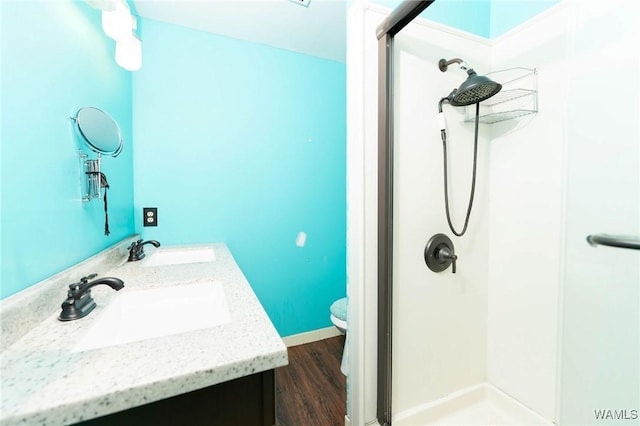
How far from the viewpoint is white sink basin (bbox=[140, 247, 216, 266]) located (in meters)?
1.47

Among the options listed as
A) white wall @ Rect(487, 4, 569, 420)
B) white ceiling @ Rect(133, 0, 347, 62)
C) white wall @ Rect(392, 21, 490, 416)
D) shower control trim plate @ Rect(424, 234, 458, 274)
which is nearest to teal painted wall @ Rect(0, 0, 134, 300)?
white ceiling @ Rect(133, 0, 347, 62)

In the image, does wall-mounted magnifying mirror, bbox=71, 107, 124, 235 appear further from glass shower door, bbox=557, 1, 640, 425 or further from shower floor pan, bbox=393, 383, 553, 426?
glass shower door, bbox=557, 1, 640, 425

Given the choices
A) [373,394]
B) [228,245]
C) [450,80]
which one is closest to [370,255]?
[373,394]

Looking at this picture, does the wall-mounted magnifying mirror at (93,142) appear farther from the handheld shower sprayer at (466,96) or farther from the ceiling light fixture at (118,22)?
the handheld shower sprayer at (466,96)

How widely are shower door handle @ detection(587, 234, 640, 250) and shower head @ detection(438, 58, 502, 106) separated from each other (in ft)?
2.33

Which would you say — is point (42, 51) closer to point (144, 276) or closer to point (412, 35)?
point (144, 276)

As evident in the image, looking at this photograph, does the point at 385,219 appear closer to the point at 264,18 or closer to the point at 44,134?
the point at 44,134

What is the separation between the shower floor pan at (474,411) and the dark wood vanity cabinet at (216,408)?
0.89 m

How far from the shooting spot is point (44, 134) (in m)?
0.81

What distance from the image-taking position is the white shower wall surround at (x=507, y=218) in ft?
3.14

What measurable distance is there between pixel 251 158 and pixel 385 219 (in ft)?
4.14

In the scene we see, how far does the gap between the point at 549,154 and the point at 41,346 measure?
191 cm

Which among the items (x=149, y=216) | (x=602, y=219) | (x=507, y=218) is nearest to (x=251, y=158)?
(x=149, y=216)

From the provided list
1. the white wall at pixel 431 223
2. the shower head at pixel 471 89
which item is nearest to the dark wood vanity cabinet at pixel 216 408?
the white wall at pixel 431 223
